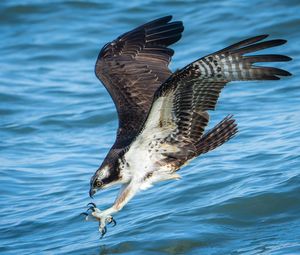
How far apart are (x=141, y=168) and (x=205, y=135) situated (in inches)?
24.3

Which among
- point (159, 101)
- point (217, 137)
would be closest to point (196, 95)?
point (159, 101)

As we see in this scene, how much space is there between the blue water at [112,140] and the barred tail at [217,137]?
68cm

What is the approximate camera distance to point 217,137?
6.76 m

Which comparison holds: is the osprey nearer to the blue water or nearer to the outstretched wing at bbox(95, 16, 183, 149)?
the outstretched wing at bbox(95, 16, 183, 149)

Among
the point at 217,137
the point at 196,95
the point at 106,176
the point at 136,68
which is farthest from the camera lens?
the point at 136,68

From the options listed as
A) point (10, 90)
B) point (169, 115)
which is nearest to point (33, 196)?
point (169, 115)

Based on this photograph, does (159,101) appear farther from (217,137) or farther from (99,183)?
(217,137)

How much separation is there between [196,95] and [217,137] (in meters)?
0.84

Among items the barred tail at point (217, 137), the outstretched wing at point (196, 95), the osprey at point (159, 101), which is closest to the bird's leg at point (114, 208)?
the osprey at point (159, 101)

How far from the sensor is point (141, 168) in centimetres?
649

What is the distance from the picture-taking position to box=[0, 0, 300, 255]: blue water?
699 centimetres

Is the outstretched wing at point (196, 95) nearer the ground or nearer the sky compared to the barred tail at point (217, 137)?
nearer the sky

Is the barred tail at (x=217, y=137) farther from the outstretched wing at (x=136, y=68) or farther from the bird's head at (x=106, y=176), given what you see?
the bird's head at (x=106, y=176)

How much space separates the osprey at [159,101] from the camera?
5.69 m
